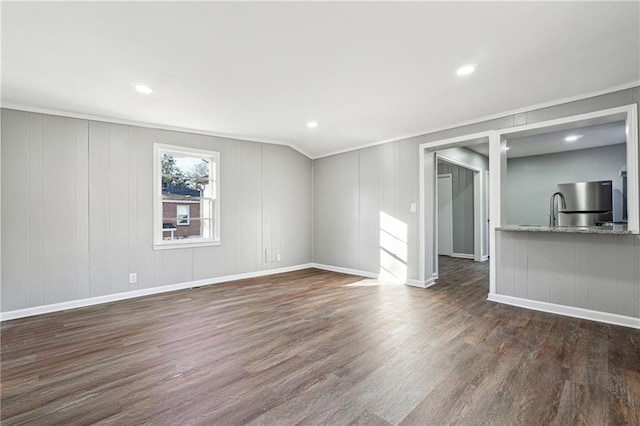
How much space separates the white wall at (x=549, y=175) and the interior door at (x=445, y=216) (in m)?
1.37

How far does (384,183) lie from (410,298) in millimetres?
2034

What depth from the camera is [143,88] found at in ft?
9.96

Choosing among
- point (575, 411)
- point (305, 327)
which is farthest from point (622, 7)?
point (305, 327)

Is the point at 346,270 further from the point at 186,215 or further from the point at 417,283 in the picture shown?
the point at 186,215

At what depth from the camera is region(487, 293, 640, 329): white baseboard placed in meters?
2.93

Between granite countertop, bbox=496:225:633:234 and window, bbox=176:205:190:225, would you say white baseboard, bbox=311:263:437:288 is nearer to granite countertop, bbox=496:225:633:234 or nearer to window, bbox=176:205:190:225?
granite countertop, bbox=496:225:633:234

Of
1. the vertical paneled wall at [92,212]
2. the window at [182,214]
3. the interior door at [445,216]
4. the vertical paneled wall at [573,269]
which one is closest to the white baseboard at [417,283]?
the vertical paneled wall at [573,269]

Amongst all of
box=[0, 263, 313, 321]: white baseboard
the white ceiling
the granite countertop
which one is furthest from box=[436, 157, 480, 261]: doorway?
box=[0, 263, 313, 321]: white baseboard

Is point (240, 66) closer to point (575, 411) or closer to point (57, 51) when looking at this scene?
point (57, 51)

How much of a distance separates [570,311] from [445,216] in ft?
15.3

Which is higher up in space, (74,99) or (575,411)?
(74,99)

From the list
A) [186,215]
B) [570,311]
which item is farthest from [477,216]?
[186,215]

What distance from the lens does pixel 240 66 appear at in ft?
8.57

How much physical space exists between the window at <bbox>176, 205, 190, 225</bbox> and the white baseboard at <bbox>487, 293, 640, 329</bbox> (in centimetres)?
464
